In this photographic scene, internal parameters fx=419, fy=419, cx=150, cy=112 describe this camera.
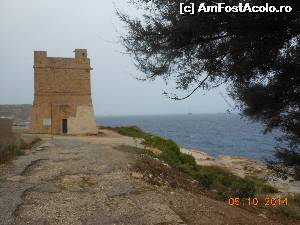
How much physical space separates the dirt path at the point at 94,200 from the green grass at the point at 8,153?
2.70 feet

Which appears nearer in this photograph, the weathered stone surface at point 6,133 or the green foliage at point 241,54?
the green foliage at point 241,54

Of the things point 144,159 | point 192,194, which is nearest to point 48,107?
point 144,159

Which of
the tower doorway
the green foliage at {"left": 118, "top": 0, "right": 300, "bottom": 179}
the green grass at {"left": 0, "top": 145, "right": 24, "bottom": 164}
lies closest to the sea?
the green foliage at {"left": 118, "top": 0, "right": 300, "bottom": 179}

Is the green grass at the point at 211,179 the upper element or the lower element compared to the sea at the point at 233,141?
upper

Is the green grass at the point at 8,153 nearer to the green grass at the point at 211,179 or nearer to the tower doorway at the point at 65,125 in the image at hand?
the green grass at the point at 211,179

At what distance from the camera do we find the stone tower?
26.2 m

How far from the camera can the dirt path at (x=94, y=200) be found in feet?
25.5

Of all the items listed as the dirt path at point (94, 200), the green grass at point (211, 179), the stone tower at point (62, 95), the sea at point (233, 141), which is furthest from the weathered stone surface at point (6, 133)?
the stone tower at point (62, 95)

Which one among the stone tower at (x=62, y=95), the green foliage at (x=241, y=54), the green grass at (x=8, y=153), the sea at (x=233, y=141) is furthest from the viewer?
the stone tower at (x=62, y=95)

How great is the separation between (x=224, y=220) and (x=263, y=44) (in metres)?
3.77

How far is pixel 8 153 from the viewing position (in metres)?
13.5

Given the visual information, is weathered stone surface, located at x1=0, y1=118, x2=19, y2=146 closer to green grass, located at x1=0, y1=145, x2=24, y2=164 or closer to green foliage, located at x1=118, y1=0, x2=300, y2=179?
green grass, located at x1=0, y1=145, x2=24, y2=164

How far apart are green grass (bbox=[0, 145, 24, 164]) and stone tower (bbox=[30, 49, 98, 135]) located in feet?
39.5

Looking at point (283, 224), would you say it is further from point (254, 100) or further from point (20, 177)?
point (20, 177)
